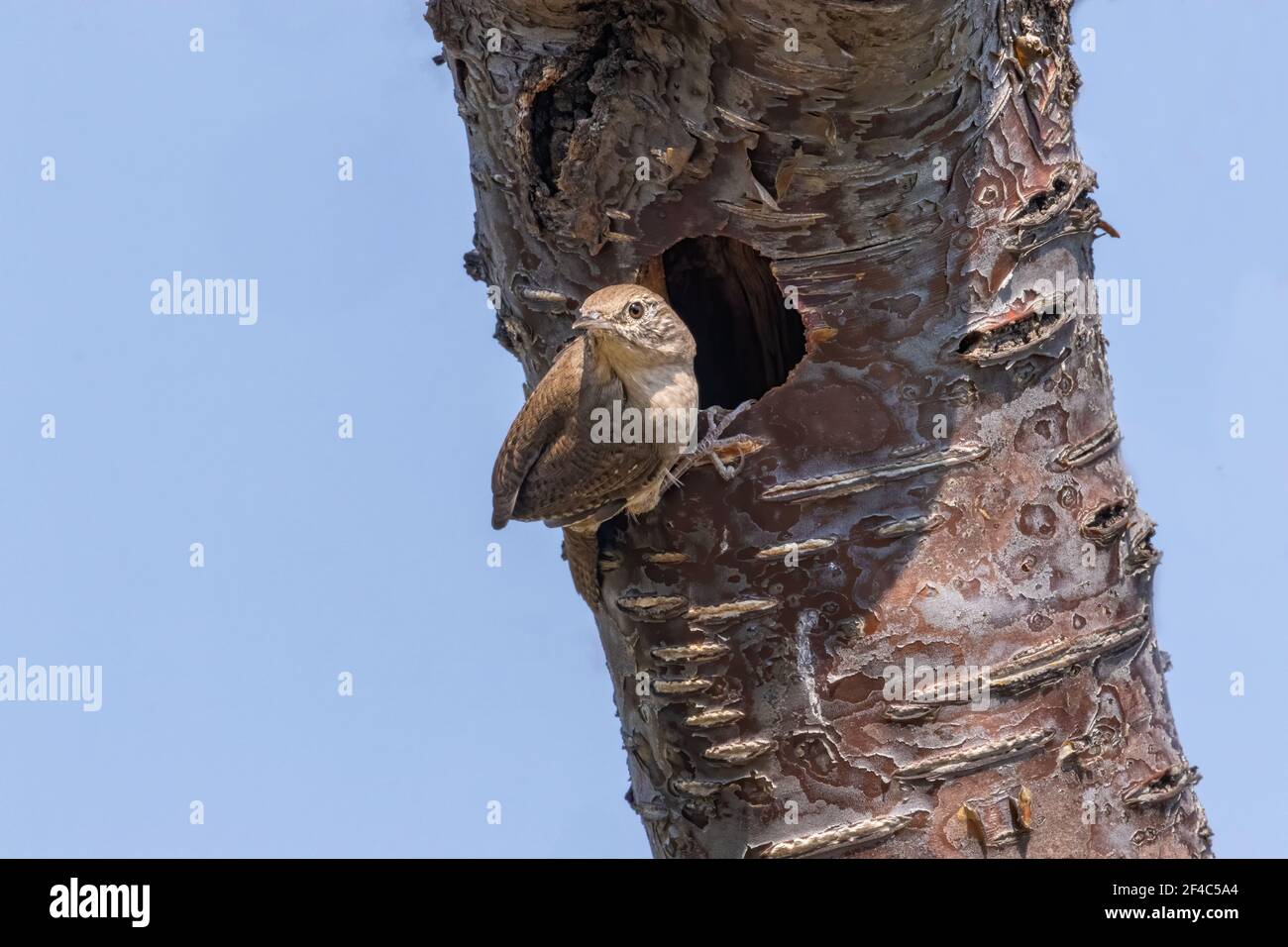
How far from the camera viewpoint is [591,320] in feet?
11.6

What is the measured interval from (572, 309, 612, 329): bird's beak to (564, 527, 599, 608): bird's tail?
538mm

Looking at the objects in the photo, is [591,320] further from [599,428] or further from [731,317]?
[731,317]

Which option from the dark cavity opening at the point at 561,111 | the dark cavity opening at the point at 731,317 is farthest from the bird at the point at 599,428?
the dark cavity opening at the point at 561,111

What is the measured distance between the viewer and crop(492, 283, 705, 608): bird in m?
3.57

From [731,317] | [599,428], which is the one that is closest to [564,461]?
[599,428]

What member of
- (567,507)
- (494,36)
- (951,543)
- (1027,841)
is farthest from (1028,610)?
(494,36)

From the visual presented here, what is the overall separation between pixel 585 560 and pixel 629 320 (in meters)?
0.68

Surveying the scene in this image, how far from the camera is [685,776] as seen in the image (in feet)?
12.3

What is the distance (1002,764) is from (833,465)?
2.78 feet

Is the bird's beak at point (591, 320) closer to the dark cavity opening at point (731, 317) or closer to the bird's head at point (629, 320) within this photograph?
the bird's head at point (629, 320)

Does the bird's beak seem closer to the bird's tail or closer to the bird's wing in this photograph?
the bird's wing

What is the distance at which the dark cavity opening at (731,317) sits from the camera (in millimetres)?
3814

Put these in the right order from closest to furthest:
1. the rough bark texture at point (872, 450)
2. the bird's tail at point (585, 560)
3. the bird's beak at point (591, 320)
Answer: the rough bark texture at point (872, 450) → the bird's beak at point (591, 320) → the bird's tail at point (585, 560)
